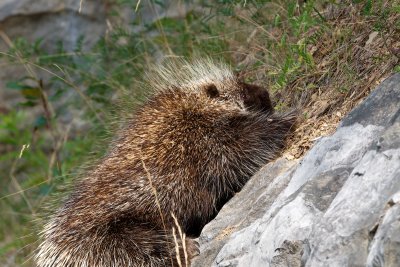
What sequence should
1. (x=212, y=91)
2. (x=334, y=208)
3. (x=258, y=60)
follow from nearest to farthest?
(x=334, y=208)
(x=212, y=91)
(x=258, y=60)

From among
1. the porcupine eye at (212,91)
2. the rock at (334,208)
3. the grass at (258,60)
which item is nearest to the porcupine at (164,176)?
the porcupine eye at (212,91)

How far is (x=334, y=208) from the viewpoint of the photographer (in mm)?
2490

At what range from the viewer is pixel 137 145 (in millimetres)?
3945

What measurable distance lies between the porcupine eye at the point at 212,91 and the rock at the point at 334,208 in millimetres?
880

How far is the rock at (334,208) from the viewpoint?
231cm

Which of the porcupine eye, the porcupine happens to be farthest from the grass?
the porcupine eye

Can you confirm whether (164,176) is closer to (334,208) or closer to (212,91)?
(212,91)

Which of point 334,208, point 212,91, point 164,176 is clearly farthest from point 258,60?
point 334,208

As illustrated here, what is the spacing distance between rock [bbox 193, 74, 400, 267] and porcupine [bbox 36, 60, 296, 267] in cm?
33

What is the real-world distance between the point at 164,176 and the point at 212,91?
0.70 metres

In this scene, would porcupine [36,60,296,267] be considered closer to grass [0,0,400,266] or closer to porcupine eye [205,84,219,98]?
porcupine eye [205,84,219,98]

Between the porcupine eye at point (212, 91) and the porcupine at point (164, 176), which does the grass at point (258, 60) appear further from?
the porcupine eye at point (212, 91)

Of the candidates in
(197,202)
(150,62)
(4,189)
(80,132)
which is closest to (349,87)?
(197,202)

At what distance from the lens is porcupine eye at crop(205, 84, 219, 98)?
4.24 m
